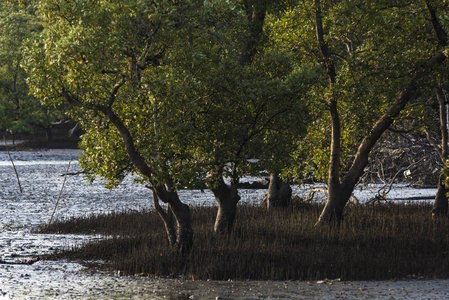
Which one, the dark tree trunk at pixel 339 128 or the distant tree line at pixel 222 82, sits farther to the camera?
the dark tree trunk at pixel 339 128

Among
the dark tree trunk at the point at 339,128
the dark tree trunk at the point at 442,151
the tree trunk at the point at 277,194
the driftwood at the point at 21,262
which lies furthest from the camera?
the tree trunk at the point at 277,194

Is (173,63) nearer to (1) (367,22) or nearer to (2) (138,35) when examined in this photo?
(2) (138,35)

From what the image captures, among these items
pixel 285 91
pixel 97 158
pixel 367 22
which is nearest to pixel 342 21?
pixel 367 22

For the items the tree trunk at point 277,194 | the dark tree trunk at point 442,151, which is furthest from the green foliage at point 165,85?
the tree trunk at point 277,194

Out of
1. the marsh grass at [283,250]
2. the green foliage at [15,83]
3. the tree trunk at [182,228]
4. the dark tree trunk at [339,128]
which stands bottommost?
the marsh grass at [283,250]

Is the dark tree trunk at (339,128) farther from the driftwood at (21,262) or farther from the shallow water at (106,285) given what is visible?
the driftwood at (21,262)

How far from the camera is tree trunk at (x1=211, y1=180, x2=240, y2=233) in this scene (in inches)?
768

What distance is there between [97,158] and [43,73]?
100 inches

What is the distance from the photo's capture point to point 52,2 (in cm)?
1471

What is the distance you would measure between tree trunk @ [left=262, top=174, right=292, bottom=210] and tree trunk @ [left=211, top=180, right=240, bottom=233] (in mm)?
8193

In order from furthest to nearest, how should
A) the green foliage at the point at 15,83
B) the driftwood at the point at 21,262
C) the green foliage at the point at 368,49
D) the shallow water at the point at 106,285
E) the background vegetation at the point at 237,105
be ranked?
the green foliage at the point at 15,83
the green foliage at the point at 368,49
the driftwood at the point at 21,262
the background vegetation at the point at 237,105
the shallow water at the point at 106,285

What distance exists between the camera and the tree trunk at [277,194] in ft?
91.4

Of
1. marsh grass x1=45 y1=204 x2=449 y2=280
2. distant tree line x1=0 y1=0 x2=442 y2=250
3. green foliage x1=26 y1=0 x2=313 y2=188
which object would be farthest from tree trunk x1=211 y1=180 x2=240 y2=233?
green foliage x1=26 y1=0 x2=313 y2=188

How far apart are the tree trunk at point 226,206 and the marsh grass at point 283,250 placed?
39cm
